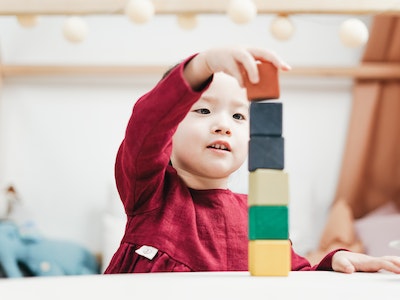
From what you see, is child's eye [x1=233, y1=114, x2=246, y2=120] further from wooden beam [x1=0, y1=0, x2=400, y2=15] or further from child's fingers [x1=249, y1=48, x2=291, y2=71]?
wooden beam [x1=0, y1=0, x2=400, y2=15]

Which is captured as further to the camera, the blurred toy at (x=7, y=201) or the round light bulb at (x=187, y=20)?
the blurred toy at (x=7, y=201)

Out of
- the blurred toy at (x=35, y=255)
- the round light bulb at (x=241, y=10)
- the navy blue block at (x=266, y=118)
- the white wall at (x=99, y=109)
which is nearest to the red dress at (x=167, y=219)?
the navy blue block at (x=266, y=118)

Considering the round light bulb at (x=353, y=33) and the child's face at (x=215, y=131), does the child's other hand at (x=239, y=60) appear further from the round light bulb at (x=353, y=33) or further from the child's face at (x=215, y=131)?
the round light bulb at (x=353, y=33)

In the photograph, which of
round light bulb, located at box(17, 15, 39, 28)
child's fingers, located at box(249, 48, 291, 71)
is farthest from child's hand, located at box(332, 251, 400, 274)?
round light bulb, located at box(17, 15, 39, 28)

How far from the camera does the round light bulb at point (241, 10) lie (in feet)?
4.35

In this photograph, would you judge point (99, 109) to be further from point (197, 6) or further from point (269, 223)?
point (269, 223)

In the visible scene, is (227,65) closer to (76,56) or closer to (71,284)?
(71,284)

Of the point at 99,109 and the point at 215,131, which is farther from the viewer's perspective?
the point at 99,109

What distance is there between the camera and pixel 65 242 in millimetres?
1829

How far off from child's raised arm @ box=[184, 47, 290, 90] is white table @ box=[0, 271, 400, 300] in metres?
0.16

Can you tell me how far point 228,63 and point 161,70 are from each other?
4.75 feet

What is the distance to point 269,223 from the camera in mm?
534

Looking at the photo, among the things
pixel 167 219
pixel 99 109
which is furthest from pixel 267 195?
pixel 99 109

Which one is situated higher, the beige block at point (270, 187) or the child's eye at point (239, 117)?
the child's eye at point (239, 117)
